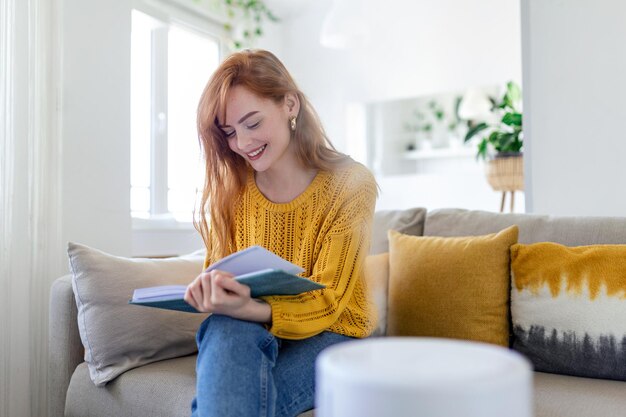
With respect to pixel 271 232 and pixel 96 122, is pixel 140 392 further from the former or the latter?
pixel 96 122

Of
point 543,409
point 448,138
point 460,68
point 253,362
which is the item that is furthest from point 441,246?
point 448,138

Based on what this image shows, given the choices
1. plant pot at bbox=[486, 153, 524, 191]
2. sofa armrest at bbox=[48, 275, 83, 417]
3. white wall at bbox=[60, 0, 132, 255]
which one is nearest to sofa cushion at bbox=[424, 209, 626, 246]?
sofa armrest at bbox=[48, 275, 83, 417]

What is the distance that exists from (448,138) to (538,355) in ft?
12.4

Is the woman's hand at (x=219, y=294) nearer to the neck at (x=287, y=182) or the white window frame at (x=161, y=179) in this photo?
the neck at (x=287, y=182)

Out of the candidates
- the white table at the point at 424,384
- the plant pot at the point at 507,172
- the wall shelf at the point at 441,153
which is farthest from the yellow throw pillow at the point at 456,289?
the wall shelf at the point at 441,153

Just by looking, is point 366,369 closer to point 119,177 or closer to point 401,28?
point 119,177

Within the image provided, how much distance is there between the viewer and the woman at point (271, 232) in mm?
1038

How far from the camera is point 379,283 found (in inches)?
66.5

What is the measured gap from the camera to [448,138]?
5.04m

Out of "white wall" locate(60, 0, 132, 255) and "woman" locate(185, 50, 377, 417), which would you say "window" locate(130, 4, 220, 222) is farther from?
"woman" locate(185, 50, 377, 417)

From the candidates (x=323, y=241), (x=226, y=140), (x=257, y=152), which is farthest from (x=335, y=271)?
(x=226, y=140)

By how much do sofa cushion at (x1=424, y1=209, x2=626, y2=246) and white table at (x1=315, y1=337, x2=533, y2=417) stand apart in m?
1.20

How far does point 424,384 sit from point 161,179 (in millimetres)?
2952

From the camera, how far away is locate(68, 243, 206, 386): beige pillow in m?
1.48
